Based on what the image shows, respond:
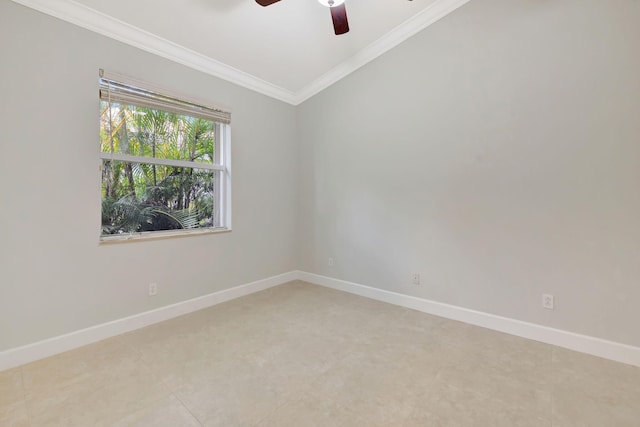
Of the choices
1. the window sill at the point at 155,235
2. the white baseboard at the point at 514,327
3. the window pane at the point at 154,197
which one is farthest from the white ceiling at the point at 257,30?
the white baseboard at the point at 514,327

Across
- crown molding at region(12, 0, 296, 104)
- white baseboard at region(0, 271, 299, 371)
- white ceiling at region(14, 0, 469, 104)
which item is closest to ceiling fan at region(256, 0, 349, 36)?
white ceiling at region(14, 0, 469, 104)

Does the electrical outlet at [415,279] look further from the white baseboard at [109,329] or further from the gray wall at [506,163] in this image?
the white baseboard at [109,329]

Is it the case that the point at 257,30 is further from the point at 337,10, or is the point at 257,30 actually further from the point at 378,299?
the point at 378,299

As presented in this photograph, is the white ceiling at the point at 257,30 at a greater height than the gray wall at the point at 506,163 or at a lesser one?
greater

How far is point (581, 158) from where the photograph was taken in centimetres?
223

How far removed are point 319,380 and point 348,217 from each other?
2.12m

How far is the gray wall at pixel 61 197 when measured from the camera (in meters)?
2.02

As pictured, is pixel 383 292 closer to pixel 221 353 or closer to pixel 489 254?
pixel 489 254

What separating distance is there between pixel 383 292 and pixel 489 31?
111 inches

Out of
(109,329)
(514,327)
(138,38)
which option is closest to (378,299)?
(514,327)

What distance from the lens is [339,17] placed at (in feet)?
7.38

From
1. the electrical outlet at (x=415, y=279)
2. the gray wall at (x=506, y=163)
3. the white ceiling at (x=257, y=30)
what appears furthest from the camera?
the electrical outlet at (x=415, y=279)

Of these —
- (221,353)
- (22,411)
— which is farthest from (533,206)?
(22,411)

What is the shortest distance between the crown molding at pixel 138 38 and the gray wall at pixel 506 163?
53.3 inches
